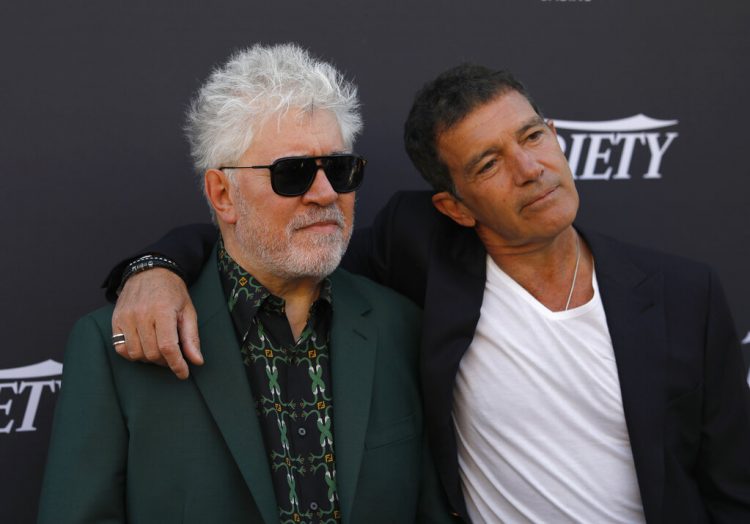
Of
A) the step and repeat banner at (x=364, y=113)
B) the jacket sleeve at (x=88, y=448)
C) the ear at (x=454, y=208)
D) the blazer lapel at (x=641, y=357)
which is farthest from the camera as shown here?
the step and repeat banner at (x=364, y=113)

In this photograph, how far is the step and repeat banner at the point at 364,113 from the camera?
7.78 feet

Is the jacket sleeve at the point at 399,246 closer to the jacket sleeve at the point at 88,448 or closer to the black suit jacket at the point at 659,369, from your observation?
the black suit jacket at the point at 659,369

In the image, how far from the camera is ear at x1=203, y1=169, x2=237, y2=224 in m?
1.96

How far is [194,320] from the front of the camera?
71.5 inches

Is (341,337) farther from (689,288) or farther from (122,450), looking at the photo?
(689,288)

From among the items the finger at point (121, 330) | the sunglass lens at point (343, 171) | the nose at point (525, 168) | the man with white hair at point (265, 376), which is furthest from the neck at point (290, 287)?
the nose at point (525, 168)

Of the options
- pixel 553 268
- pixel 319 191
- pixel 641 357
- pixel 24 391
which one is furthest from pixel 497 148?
pixel 24 391

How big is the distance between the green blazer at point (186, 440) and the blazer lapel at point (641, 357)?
0.60 meters

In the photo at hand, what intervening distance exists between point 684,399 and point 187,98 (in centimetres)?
165

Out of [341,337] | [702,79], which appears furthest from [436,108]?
[702,79]

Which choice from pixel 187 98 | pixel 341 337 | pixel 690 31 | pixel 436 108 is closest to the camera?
pixel 341 337

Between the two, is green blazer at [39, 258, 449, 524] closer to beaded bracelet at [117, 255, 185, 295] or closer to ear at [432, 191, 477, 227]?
beaded bracelet at [117, 255, 185, 295]

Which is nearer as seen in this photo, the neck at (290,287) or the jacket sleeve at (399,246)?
the neck at (290,287)

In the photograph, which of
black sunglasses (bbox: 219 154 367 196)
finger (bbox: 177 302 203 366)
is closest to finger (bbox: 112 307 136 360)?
finger (bbox: 177 302 203 366)
